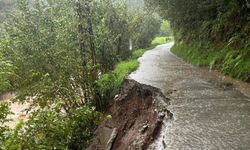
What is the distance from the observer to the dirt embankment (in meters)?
7.68

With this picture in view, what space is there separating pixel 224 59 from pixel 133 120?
5070 mm

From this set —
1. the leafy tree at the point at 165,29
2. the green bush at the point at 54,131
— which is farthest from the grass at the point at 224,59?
the leafy tree at the point at 165,29

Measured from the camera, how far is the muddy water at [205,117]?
587 centimetres

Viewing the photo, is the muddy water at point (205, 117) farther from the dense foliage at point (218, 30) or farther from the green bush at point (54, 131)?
the green bush at point (54, 131)

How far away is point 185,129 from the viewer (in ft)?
21.7

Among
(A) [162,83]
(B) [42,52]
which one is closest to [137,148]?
(A) [162,83]

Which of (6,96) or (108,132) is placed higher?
(108,132)

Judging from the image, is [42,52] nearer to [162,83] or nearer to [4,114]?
[162,83]

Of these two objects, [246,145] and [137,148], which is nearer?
[246,145]

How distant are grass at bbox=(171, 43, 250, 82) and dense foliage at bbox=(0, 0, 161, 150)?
3703mm

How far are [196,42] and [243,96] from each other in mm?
10224

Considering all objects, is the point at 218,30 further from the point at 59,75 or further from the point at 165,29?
the point at 165,29

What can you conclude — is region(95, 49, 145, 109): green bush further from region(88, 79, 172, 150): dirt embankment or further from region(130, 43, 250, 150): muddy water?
region(130, 43, 250, 150): muddy water

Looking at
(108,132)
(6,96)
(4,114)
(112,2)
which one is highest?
(112,2)
